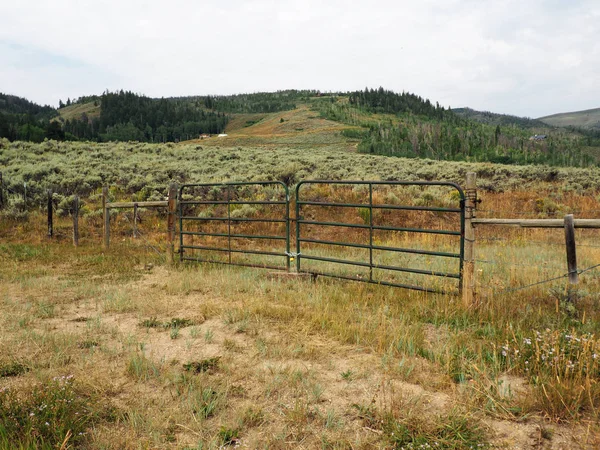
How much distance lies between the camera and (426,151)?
86.4 meters

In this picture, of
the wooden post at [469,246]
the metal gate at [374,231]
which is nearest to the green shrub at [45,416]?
the metal gate at [374,231]

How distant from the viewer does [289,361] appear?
476cm

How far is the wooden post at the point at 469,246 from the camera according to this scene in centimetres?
633

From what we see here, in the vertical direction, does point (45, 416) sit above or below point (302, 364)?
above

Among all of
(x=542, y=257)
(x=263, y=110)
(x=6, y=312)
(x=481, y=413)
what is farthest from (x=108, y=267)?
(x=263, y=110)

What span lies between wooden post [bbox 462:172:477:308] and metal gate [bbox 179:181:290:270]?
372 cm

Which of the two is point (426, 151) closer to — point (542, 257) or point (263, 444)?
point (542, 257)

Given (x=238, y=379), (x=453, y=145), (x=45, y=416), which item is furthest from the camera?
(x=453, y=145)

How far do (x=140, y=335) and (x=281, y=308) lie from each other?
2.04 m

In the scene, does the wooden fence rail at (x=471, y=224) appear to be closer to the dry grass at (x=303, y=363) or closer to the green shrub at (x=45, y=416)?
the dry grass at (x=303, y=363)

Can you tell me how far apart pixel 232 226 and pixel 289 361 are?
1167 cm

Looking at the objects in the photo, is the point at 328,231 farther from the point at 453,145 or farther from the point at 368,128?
the point at 368,128

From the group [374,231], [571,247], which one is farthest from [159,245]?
[571,247]

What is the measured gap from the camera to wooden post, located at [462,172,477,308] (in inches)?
249
